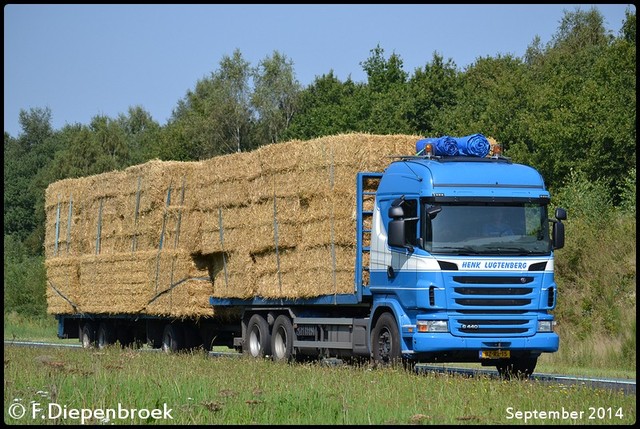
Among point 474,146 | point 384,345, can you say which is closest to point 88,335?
point 384,345

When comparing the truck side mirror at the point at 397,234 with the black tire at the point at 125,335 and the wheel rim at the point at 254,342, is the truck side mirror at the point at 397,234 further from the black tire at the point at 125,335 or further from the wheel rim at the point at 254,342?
the black tire at the point at 125,335

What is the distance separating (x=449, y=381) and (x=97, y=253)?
55.0ft

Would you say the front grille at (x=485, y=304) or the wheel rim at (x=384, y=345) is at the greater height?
the front grille at (x=485, y=304)

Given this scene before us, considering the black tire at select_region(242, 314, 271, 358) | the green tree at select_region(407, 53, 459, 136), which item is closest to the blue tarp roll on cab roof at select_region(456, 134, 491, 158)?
the black tire at select_region(242, 314, 271, 358)

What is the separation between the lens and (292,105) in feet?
304

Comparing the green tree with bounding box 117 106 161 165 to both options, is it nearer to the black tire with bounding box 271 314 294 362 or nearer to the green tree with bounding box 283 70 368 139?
the green tree with bounding box 283 70 368 139

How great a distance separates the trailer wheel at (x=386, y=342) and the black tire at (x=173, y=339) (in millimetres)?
8858

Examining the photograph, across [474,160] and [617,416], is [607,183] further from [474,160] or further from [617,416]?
[617,416]

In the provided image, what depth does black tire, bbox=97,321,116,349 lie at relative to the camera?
31906mm

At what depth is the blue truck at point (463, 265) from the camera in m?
19.0

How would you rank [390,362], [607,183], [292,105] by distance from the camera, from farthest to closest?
[292,105], [607,183], [390,362]

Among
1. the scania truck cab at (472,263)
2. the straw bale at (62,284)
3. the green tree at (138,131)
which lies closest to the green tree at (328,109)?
the green tree at (138,131)

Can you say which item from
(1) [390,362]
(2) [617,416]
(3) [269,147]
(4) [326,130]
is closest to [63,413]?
(2) [617,416]

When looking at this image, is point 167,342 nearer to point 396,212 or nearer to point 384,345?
point 384,345
